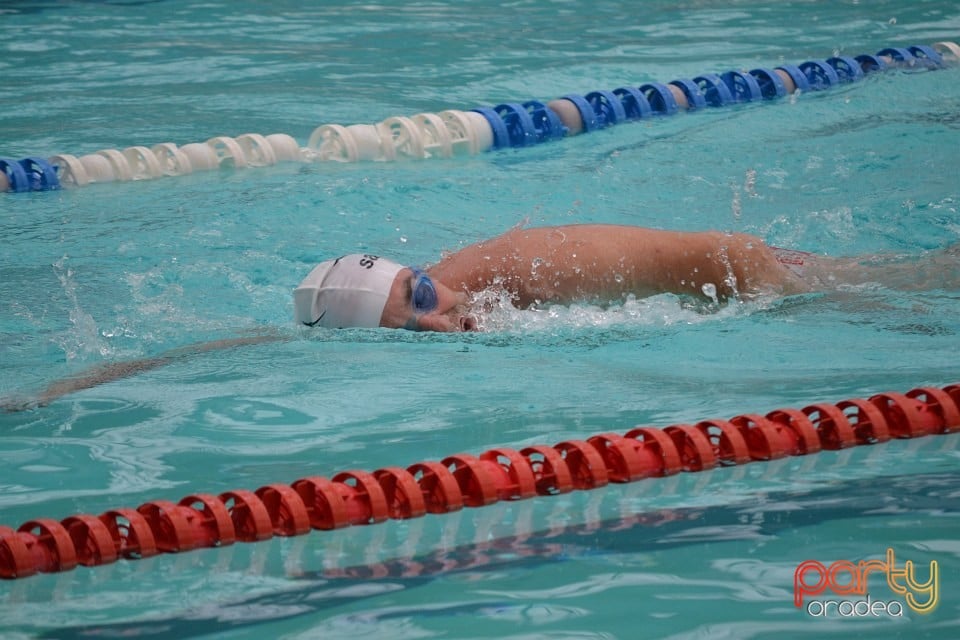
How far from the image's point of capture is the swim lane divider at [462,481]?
2.53 m

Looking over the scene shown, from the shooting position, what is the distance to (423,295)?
3906 millimetres

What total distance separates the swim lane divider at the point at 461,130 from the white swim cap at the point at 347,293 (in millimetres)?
2706

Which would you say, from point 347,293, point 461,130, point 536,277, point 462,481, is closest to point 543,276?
point 536,277

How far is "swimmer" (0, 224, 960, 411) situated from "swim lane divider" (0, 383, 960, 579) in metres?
0.91

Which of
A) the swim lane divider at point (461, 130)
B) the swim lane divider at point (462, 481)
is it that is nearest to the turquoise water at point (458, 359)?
the swim lane divider at point (462, 481)

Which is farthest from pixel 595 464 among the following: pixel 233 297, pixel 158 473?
pixel 233 297

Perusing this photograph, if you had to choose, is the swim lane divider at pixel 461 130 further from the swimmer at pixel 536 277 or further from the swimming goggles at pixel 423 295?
the swimming goggles at pixel 423 295

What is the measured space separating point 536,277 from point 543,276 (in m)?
0.02

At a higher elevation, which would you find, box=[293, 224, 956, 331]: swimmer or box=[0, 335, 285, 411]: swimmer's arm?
box=[293, 224, 956, 331]: swimmer

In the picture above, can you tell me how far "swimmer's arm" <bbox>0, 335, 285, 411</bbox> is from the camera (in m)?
3.51

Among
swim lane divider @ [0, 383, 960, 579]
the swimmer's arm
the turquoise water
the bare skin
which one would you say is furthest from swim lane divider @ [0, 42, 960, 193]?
swim lane divider @ [0, 383, 960, 579]

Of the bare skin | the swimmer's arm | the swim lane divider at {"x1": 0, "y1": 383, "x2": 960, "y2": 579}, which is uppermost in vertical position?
the bare skin

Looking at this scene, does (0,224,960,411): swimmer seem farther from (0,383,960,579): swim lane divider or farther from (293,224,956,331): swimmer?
(0,383,960,579): swim lane divider

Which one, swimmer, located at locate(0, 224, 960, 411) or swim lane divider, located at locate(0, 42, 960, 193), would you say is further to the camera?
swim lane divider, located at locate(0, 42, 960, 193)
